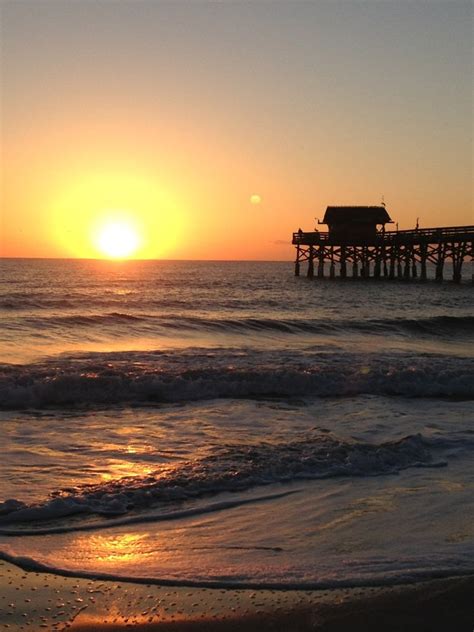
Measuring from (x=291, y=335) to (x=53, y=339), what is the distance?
7926 millimetres

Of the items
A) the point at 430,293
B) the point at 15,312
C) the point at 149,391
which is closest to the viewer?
the point at 149,391

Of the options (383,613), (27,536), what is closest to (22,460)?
(27,536)

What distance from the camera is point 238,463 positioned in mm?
7637

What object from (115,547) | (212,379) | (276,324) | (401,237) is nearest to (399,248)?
(401,237)

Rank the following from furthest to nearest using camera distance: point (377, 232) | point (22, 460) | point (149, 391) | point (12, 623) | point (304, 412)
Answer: point (377, 232)
point (149, 391)
point (304, 412)
point (22, 460)
point (12, 623)

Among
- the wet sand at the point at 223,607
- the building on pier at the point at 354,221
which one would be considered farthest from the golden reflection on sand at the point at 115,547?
the building on pier at the point at 354,221

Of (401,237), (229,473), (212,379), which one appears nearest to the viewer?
Answer: (229,473)

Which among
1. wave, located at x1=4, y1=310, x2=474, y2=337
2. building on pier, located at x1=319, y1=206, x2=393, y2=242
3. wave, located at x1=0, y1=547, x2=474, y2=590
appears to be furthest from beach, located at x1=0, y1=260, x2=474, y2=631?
building on pier, located at x1=319, y1=206, x2=393, y2=242

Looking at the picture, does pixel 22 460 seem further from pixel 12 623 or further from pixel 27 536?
pixel 12 623

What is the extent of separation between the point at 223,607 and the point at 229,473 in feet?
9.64

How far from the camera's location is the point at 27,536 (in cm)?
552

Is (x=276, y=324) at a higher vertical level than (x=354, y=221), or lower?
lower

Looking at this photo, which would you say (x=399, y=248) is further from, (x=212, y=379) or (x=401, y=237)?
(x=212, y=379)

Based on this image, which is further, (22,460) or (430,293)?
(430,293)
